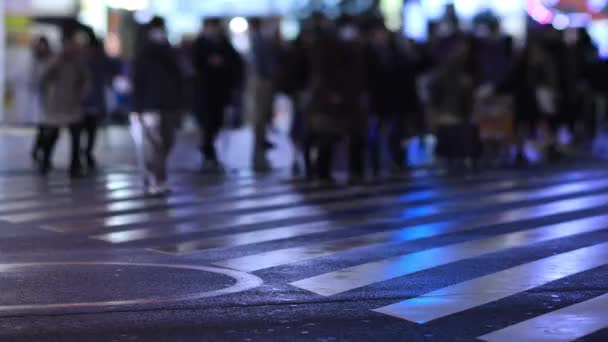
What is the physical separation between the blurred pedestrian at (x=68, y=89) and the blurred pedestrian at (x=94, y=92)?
2.07 feet

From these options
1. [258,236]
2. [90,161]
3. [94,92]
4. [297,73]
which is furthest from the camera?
[94,92]

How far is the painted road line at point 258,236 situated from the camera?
9984 mm

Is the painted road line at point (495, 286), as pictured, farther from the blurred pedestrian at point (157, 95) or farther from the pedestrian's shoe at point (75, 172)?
the pedestrian's shoe at point (75, 172)

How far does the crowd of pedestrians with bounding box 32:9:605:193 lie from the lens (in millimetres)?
15016

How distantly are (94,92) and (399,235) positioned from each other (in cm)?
820

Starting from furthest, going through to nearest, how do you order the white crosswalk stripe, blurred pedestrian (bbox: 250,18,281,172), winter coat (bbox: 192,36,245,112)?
winter coat (bbox: 192,36,245,112)
blurred pedestrian (bbox: 250,18,281,172)
the white crosswalk stripe

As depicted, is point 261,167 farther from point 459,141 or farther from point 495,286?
point 495,286

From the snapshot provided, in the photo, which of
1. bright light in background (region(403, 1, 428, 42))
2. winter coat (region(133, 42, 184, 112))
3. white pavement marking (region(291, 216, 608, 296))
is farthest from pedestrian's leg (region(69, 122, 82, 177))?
bright light in background (region(403, 1, 428, 42))

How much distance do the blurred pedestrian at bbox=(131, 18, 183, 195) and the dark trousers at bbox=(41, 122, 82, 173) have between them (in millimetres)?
1947

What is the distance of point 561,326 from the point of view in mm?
6777

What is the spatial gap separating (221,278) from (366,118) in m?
7.81

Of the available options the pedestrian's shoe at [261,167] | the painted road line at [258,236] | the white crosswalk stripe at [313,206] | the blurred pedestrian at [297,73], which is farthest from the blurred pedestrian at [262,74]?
the painted road line at [258,236]

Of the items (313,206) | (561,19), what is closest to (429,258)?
(313,206)

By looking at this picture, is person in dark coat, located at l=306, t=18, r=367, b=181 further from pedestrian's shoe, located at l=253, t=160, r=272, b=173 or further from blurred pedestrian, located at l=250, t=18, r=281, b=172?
blurred pedestrian, located at l=250, t=18, r=281, b=172
